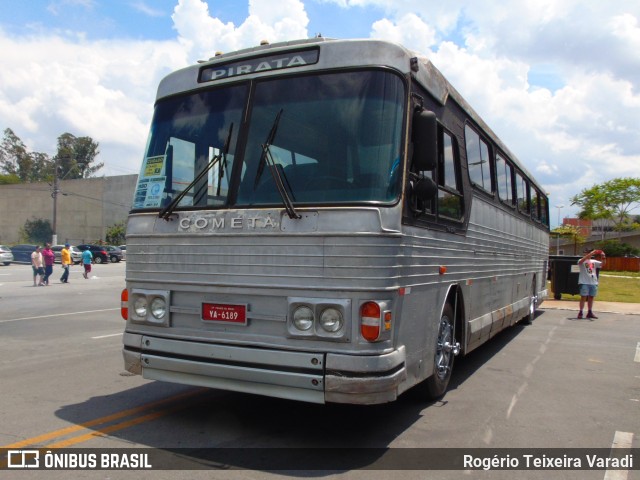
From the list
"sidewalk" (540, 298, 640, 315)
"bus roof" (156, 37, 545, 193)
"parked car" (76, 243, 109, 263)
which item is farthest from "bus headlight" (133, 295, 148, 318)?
"parked car" (76, 243, 109, 263)

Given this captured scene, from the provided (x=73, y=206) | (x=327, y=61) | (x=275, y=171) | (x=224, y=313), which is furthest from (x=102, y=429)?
(x=73, y=206)

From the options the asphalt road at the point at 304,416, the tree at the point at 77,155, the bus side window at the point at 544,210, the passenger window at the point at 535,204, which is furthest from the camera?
the tree at the point at 77,155

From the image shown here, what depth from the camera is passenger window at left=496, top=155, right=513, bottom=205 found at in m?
9.23

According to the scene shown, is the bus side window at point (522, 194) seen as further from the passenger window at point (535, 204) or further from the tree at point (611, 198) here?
the tree at point (611, 198)

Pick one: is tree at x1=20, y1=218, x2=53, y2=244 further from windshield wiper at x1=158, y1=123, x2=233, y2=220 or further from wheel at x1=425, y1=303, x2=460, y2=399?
wheel at x1=425, y1=303, x2=460, y2=399

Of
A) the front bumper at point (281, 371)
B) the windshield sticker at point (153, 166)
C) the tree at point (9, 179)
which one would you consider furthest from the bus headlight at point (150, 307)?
the tree at point (9, 179)

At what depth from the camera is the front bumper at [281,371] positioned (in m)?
4.41

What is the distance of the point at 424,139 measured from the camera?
195 inches

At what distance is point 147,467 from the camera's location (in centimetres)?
434

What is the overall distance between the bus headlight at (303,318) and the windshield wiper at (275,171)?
750 mm

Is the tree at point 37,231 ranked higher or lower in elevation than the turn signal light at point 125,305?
higher

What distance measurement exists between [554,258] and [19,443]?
1868cm

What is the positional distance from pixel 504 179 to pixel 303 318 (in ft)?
20.5

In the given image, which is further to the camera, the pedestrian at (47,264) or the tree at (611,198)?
the tree at (611,198)
